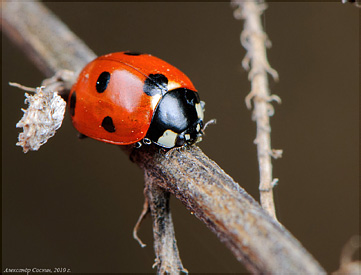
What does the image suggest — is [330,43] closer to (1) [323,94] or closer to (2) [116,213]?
(1) [323,94]

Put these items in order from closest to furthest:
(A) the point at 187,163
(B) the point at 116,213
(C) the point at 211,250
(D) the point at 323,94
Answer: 1. (A) the point at 187,163
2. (C) the point at 211,250
3. (B) the point at 116,213
4. (D) the point at 323,94

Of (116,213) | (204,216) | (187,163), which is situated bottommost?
(204,216)

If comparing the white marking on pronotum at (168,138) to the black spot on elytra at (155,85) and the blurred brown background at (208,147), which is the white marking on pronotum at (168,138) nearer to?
the black spot on elytra at (155,85)

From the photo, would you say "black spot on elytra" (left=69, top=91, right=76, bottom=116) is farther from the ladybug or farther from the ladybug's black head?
the ladybug's black head

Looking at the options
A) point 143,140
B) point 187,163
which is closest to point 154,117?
point 143,140

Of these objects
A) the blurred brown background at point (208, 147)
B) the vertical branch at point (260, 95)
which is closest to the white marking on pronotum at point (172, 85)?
the vertical branch at point (260, 95)

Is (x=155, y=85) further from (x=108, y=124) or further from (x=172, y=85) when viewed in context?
(x=108, y=124)
